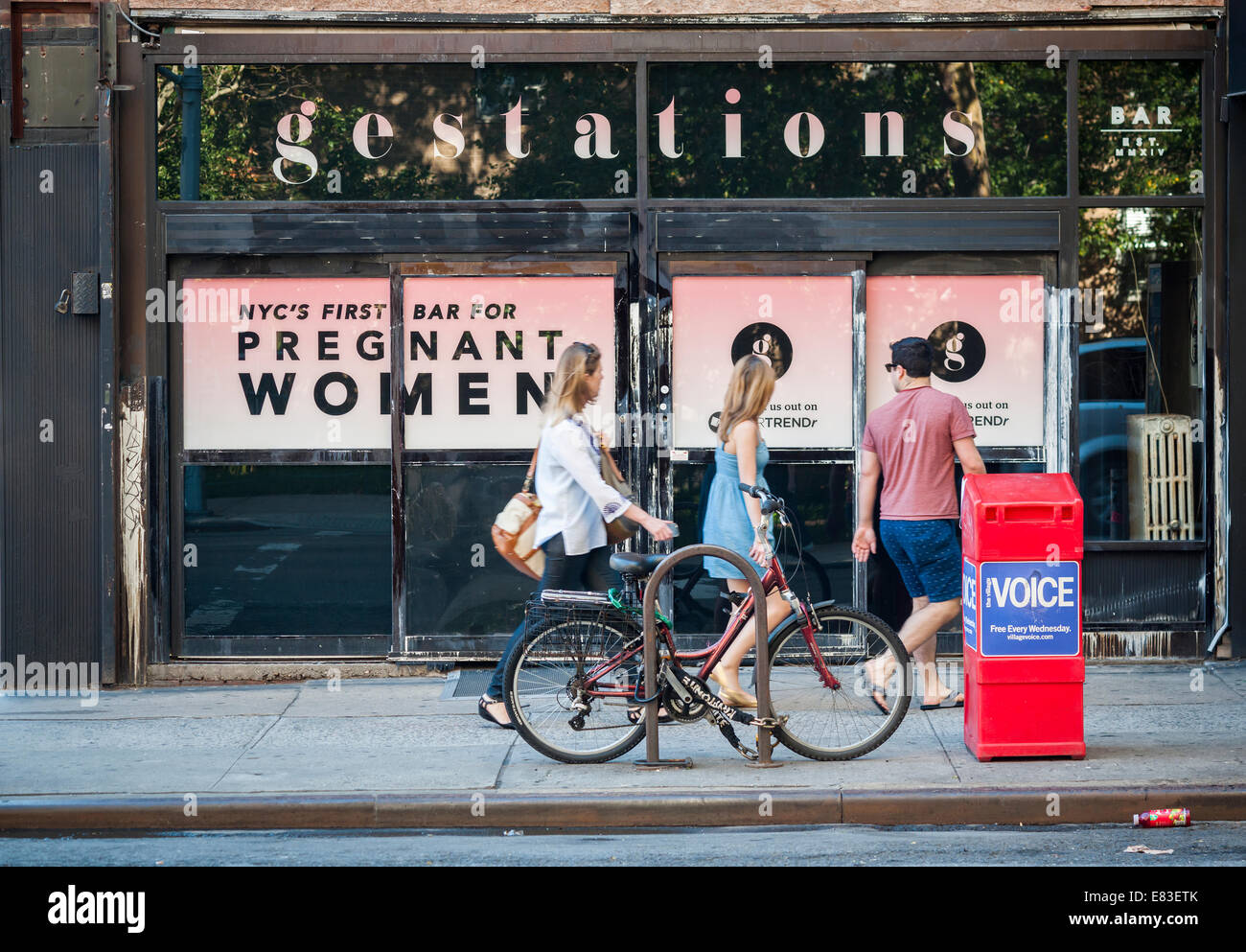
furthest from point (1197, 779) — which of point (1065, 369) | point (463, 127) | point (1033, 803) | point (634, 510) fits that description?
point (463, 127)

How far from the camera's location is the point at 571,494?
7613 mm

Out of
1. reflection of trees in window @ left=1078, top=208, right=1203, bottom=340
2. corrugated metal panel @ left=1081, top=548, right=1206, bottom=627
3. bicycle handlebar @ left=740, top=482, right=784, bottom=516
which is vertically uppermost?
reflection of trees in window @ left=1078, top=208, right=1203, bottom=340

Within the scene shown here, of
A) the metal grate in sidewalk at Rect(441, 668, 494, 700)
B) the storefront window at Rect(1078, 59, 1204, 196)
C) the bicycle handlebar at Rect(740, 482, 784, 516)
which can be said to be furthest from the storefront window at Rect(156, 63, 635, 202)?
the metal grate in sidewalk at Rect(441, 668, 494, 700)

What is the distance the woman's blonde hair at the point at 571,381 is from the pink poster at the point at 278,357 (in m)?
2.25

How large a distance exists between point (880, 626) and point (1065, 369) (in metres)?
3.28

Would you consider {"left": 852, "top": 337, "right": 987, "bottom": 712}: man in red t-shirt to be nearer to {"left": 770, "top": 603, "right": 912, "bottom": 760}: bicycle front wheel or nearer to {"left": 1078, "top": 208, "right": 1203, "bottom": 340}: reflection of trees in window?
{"left": 770, "top": 603, "right": 912, "bottom": 760}: bicycle front wheel

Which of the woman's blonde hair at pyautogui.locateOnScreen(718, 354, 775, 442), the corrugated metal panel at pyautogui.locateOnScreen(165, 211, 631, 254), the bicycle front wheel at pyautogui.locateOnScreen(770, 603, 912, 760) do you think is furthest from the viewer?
the corrugated metal panel at pyautogui.locateOnScreen(165, 211, 631, 254)

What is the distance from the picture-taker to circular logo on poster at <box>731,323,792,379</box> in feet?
31.0

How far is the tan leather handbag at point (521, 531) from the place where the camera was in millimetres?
7891

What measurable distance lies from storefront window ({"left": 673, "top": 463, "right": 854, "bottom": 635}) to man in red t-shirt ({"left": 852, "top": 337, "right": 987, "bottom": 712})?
1.28 m

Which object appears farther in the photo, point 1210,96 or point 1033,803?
point 1210,96

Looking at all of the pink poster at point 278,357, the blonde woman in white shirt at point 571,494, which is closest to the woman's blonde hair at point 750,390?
the blonde woman in white shirt at point 571,494
